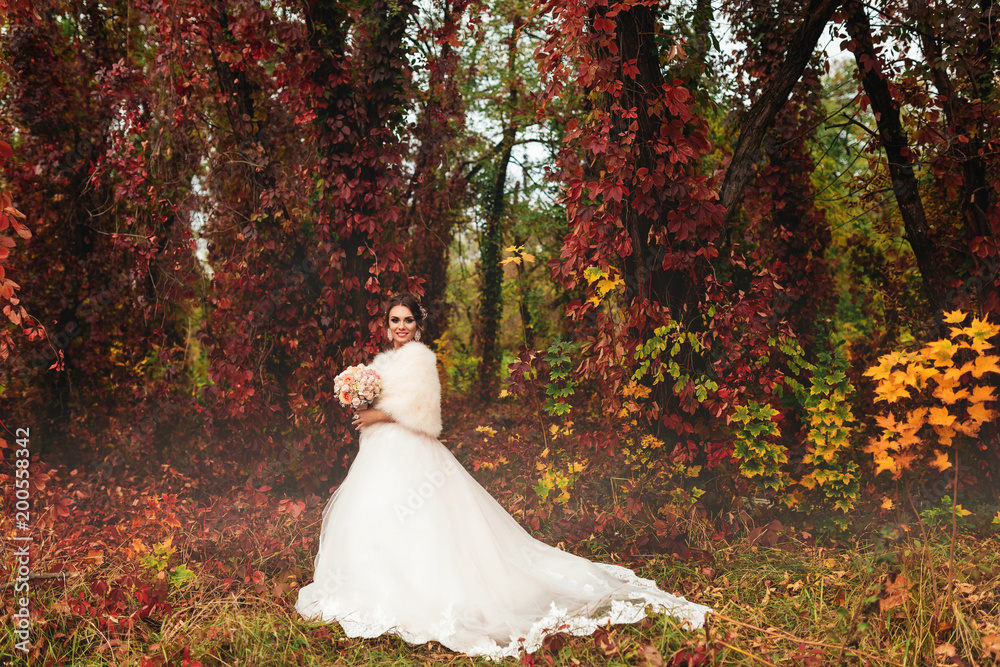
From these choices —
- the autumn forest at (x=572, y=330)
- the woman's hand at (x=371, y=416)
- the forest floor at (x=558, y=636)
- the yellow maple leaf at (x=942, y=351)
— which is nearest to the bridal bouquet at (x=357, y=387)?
the woman's hand at (x=371, y=416)

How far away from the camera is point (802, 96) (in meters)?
5.18

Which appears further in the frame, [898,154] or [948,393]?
[898,154]

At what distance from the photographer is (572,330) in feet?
17.1

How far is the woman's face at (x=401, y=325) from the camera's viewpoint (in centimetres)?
400

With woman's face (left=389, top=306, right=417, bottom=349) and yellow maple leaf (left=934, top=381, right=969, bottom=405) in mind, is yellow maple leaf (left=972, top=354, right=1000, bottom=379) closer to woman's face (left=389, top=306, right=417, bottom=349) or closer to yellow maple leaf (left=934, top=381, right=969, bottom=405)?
yellow maple leaf (left=934, top=381, right=969, bottom=405)

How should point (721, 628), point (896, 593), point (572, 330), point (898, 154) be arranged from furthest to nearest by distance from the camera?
1. point (572, 330)
2. point (898, 154)
3. point (721, 628)
4. point (896, 593)

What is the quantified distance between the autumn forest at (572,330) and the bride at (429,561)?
0.58 ft

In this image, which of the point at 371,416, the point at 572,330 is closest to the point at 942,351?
the point at 572,330

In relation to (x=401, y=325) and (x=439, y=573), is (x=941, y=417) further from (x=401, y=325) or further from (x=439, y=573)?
(x=401, y=325)

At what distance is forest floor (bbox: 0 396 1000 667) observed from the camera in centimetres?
315

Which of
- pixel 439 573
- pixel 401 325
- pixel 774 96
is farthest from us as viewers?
pixel 774 96

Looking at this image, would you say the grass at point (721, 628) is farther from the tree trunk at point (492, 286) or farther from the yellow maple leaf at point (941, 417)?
the tree trunk at point (492, 286)

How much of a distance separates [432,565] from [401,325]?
1.50m

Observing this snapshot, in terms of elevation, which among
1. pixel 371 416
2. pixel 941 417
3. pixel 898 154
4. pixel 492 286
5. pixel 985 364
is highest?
pixel 898 154
